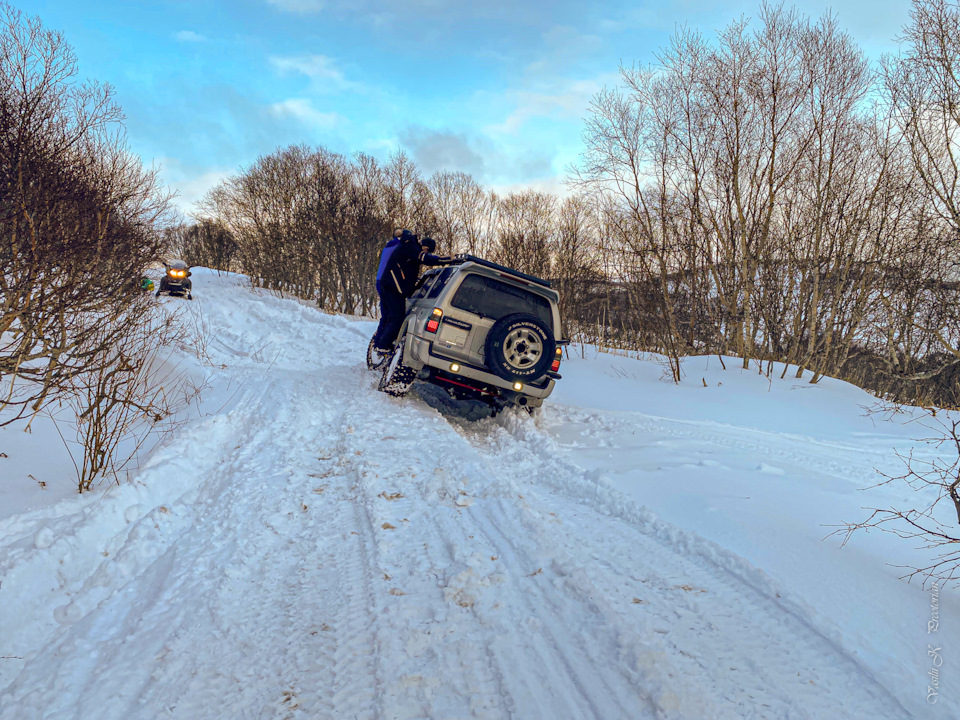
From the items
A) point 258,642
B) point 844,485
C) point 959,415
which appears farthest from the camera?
point 959,415

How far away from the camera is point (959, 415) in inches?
412

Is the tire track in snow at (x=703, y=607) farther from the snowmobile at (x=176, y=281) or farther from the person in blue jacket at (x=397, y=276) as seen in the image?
the snowmobile at (x=176, y=281)

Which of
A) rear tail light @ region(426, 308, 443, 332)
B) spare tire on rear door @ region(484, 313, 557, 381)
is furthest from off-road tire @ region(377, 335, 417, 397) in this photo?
spare tire on rear door @ region(484, 313, 557, 381)

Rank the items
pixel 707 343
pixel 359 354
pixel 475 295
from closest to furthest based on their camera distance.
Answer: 1. pixel 475 295
2. pixel 359 354
3. pixel 707 343

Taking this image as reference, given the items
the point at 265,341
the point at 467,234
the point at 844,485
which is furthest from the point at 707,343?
the point at 467,234

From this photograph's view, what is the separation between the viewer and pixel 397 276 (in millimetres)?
8414

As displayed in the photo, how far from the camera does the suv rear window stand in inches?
267

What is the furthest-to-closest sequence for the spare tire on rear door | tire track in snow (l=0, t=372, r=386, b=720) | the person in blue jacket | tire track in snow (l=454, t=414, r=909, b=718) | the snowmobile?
the snowmobile → the person in blue jacket → the spare tire on rear door → tire track in snow (l=454, t=414, r=909, b=718) → tire track in snow (l=0, t=372, r=386, b=720)

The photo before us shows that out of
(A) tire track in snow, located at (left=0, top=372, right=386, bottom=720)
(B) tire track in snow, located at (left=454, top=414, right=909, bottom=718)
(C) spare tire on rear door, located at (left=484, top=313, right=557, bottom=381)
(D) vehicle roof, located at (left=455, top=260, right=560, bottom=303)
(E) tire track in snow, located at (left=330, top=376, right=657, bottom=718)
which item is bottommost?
(A) tire track in snow, located at (left=0, top=372, right=386, bottom=720)

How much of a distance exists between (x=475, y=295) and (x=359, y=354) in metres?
6.71

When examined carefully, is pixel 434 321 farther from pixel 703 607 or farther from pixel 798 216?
pixel 798 216

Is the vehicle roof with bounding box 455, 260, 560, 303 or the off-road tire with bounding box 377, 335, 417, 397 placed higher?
the vehicle roof with bounding box 455, 260, 560, 303

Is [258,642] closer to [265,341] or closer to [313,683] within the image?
[313,683]

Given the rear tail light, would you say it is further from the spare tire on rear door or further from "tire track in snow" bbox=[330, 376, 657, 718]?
"tire track in snow" bbox=[330, 376, 657, 718]
